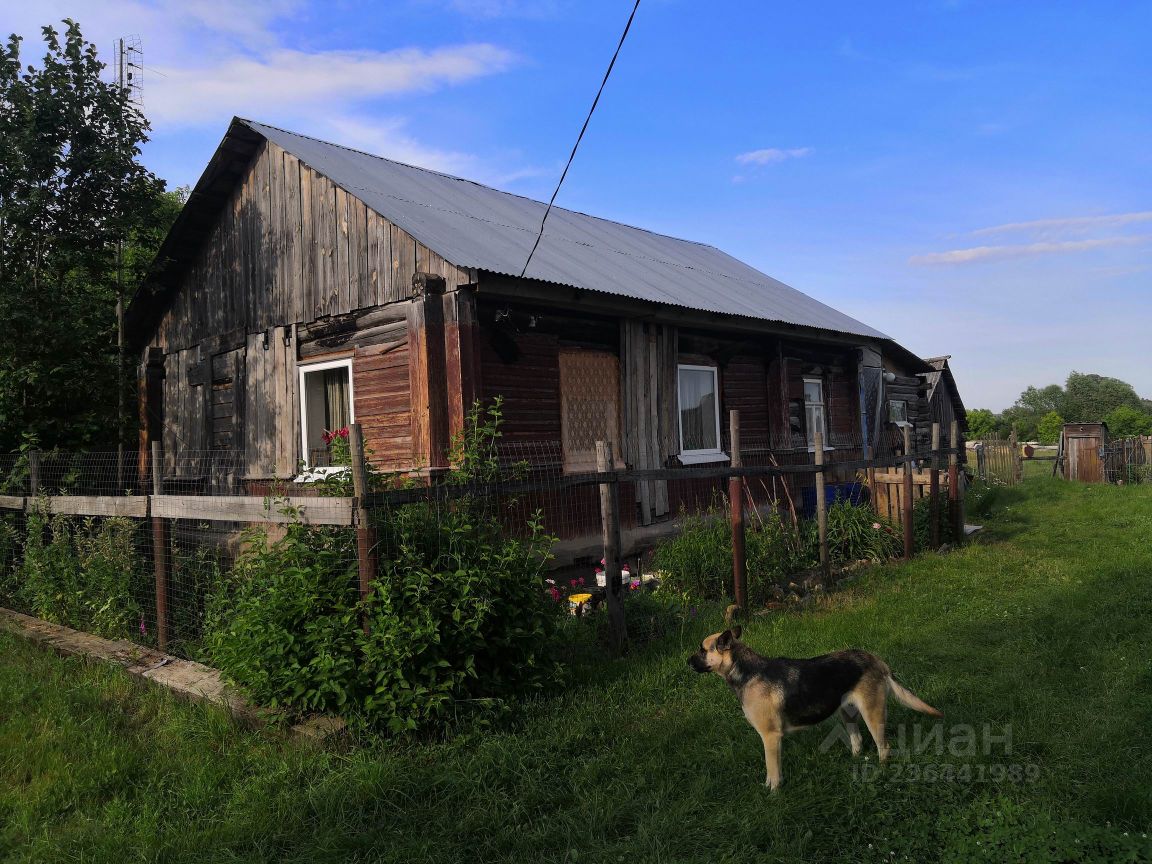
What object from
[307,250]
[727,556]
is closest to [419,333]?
[307,250]

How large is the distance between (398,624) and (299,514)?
0.99 m

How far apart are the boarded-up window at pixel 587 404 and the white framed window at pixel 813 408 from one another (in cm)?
524

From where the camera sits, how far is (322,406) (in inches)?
393

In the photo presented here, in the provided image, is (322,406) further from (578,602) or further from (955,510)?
(955,510)

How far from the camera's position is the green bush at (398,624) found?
419 centimetres

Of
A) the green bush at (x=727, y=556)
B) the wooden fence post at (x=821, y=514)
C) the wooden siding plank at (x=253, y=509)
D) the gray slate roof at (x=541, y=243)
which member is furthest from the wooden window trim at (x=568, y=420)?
the wooden siding plank at (x=253, y=509)

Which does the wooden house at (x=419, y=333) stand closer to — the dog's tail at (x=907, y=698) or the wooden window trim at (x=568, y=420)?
the wooden window trim at (x=568, y=420)

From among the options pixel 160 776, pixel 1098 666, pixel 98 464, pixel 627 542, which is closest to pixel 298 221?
pixel 98 464

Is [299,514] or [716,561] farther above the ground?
[299,514]

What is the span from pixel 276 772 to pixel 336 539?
130cm

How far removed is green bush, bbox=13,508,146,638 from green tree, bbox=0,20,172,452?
3.27 metres

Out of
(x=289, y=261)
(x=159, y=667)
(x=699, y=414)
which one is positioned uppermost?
(x=289, y=261)

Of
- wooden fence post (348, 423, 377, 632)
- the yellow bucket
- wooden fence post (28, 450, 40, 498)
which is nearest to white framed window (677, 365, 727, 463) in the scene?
the yellow bucket

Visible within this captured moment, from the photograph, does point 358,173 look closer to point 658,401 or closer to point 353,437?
point 658,401
